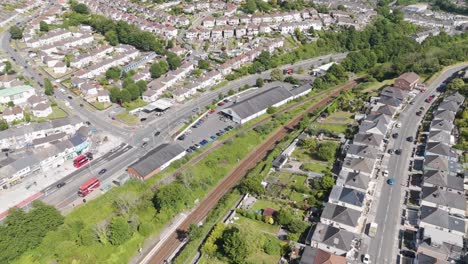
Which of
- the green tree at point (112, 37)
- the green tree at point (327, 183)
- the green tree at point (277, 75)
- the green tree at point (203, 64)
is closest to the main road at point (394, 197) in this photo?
the green tree at point (327, 183)

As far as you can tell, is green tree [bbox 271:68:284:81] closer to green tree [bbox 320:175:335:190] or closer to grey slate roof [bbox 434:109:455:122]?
grey slate roof [bbox 434:109:455:122]

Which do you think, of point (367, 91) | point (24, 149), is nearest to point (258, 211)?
point (24, 149)

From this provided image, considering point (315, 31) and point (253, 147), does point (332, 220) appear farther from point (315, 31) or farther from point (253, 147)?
point (315, 31)

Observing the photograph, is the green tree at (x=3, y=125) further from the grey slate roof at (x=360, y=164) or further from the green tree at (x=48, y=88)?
the grey slate roof at (x=360, y=164)

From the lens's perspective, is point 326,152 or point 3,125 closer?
point 326,152

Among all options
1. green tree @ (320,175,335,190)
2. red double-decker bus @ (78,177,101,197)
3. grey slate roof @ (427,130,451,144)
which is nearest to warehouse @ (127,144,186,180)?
red double-decker bus @ (78,177,101,197)

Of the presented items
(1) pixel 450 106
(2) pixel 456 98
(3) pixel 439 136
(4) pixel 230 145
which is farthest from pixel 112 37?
(2) pixel 456 98

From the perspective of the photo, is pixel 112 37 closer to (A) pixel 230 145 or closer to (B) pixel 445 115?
(A) pixel 230 145
